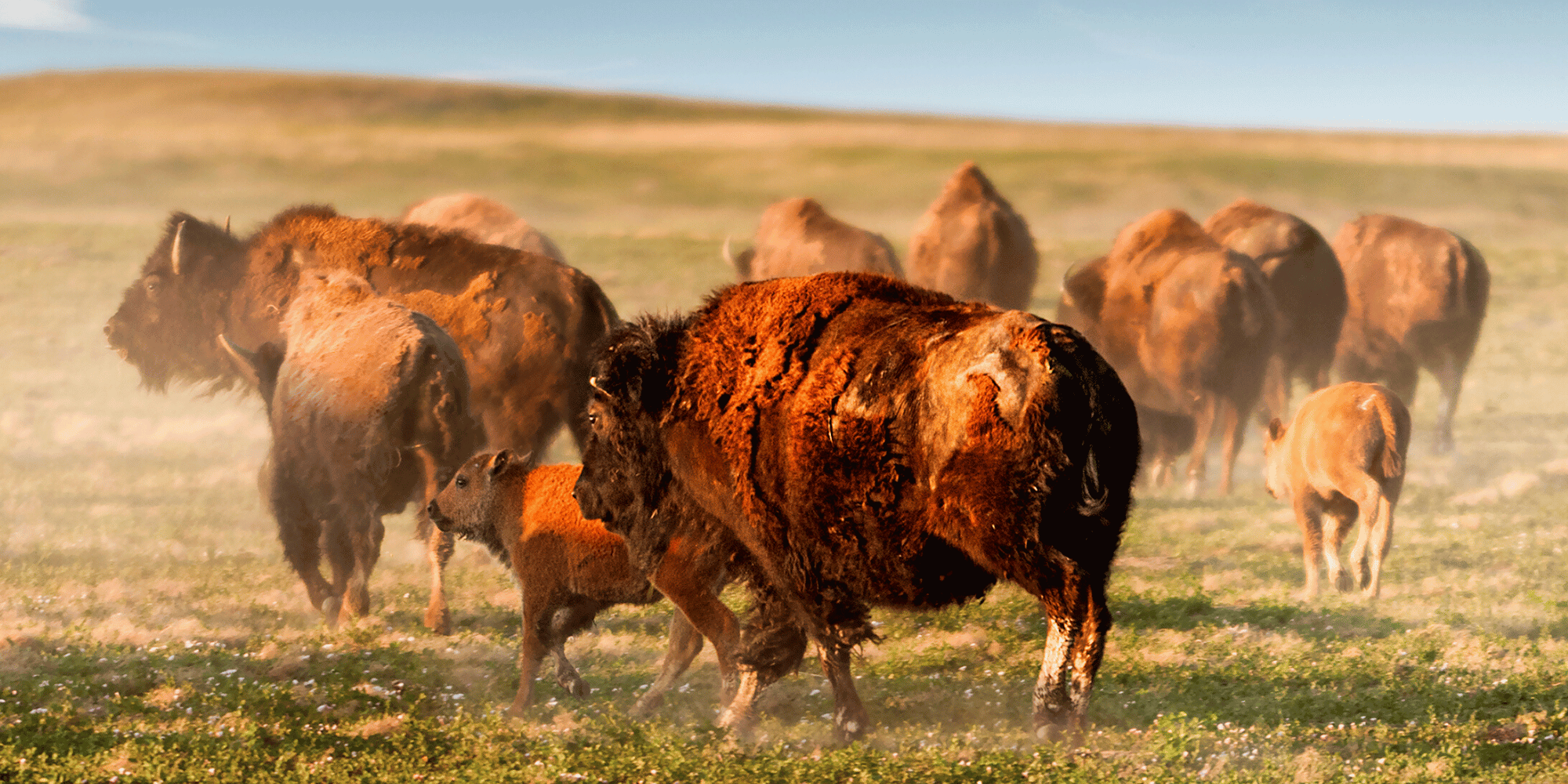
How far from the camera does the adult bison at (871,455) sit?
4902 millimetres

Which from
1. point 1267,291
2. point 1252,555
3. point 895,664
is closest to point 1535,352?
point 1267,291

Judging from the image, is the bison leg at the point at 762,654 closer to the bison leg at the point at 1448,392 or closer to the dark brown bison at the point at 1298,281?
the dark brown bison at the point at 1298,281

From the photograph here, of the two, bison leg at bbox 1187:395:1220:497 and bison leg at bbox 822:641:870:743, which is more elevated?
bison leg at bbox 822:641:870:743

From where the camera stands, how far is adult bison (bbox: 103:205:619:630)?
10.0 meters

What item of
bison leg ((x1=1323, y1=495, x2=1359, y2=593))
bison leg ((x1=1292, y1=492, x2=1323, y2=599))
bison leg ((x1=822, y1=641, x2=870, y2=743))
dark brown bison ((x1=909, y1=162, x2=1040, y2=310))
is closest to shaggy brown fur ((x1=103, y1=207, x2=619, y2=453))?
bison leg ((x1=822, y1=641, x2=870, y2=743))

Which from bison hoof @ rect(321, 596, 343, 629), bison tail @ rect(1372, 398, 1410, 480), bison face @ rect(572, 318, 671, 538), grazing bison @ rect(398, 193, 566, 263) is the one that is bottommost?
bison hoof @ rect(321, 596, 343, 629)

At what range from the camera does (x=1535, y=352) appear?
26.0 meters

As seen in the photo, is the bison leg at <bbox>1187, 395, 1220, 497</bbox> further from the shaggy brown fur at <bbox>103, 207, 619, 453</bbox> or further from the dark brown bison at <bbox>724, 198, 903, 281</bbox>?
the shaggy brown fur at <bbox>103, 207, 619, 453</bbox>

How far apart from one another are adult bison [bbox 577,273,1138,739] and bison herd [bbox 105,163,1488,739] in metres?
0.01

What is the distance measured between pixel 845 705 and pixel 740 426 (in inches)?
55.5

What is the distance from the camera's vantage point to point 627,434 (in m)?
6.03

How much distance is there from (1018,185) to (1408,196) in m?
15.3

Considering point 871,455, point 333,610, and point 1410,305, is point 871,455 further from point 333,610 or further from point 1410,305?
point 1410,305

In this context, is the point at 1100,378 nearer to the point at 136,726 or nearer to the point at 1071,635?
the point at 1071,635
